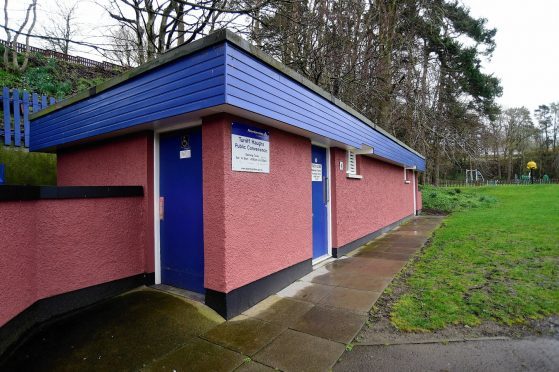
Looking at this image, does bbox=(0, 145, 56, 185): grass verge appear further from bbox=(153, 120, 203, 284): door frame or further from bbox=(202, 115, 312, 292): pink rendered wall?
bbox=(202, 115, 312, 292): pink rendered wall

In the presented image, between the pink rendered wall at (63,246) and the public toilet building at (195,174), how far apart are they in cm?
1

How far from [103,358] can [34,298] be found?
1.35 meters

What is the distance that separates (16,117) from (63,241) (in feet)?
16.9

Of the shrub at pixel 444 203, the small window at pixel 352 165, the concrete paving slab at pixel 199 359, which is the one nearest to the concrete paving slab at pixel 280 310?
the concrete paving slab at pixel 199 359

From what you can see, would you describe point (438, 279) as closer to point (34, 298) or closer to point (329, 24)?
point (34, 298)

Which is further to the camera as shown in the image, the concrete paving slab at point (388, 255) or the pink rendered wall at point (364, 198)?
the pink rendered wall at point (364, 198)

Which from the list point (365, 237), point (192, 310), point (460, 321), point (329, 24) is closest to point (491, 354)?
point (460, 321)

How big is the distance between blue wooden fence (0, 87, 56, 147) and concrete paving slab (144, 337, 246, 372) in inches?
269

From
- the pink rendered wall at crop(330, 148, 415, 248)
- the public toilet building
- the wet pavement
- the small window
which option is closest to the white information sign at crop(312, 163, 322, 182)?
the public toilet building

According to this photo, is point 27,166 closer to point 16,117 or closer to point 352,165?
point 16,117

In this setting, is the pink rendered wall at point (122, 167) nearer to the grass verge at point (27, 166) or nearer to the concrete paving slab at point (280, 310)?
the grass verge at point (27, 166)

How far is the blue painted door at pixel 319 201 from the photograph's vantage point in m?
5.93

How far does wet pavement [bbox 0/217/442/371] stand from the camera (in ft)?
8.82

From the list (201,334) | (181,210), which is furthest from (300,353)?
(181,210)
